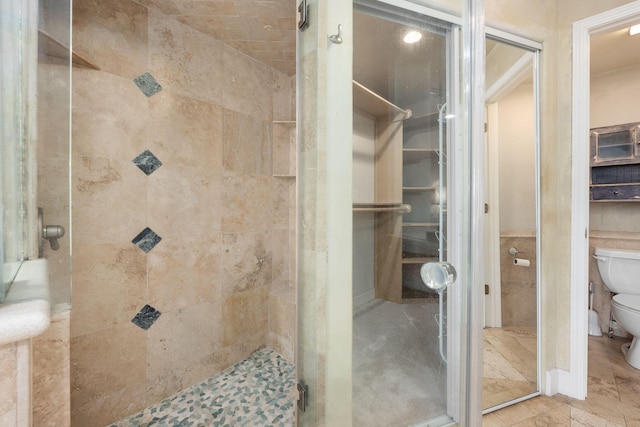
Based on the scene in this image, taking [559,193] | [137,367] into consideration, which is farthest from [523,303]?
[137,367]

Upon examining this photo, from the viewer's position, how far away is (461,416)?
96 cm

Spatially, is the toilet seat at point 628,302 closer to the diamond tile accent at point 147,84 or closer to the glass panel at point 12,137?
the glass panel at point 12,137

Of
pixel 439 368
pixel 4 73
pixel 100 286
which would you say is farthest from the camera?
pixel 100 286

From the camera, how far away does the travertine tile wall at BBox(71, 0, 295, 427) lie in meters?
1.28

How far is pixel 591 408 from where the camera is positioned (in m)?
1.31

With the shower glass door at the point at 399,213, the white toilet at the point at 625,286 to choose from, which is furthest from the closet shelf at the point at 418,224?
the white toilet at the point at 625,286

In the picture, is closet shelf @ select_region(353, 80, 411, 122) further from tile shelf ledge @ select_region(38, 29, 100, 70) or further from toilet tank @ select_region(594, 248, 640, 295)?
toilet tank @ select_region(594, 248, 640, 295)

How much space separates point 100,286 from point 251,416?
1050 mm

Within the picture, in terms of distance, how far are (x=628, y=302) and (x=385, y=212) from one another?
2008mm

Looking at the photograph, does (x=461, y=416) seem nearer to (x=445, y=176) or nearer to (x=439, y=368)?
(x=439, y=368)

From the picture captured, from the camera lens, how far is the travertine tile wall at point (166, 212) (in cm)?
128

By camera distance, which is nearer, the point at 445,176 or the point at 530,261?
the point at 445,176

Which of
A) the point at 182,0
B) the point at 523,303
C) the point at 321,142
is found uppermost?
the point at 182,0

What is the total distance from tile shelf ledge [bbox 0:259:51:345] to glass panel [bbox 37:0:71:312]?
58mm
